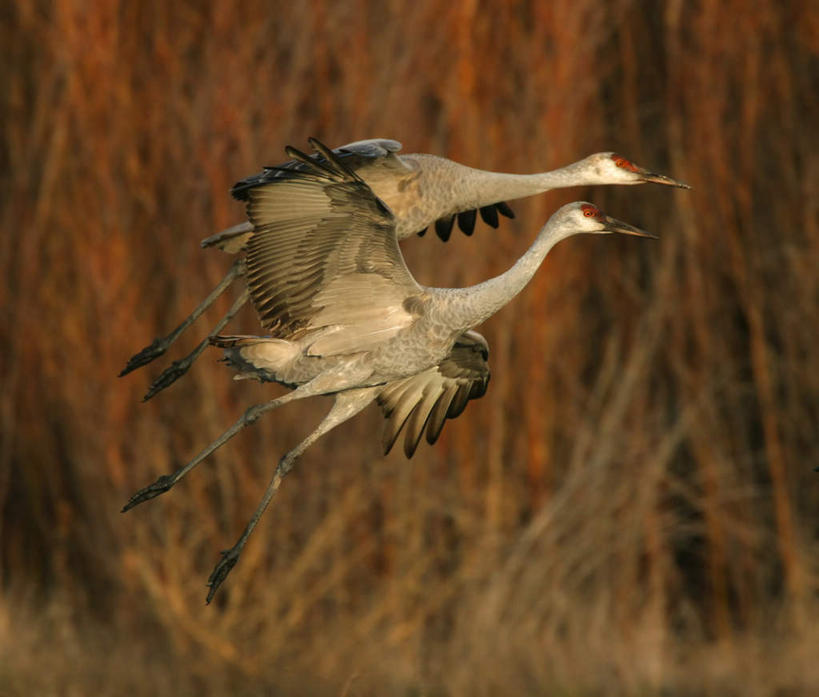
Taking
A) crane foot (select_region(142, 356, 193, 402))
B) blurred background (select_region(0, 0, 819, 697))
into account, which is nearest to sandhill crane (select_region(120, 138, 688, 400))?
crane foot (select_region(142, 356, 193, 402))

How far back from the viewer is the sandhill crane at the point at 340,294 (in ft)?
18.4

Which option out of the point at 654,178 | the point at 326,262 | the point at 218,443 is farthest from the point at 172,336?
the point at 654,178

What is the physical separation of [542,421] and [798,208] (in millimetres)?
2053

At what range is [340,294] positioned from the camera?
5.94 meters

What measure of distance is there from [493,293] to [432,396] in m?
1.15

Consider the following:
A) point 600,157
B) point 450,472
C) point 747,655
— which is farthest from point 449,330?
point 747,655

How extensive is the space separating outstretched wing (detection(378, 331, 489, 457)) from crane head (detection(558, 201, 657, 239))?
890 mm

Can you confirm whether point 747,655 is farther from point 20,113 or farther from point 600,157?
point 20,113

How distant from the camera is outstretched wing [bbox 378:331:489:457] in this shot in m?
6.74

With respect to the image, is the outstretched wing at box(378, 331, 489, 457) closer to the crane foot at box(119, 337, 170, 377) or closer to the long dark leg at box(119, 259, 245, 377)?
the long dark leg at box(119, 259, 245, 377)

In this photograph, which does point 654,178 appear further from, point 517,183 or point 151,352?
point 151,352

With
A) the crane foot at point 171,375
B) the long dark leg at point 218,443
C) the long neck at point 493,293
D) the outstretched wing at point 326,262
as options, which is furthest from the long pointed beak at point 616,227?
the crane foot at point 171,375

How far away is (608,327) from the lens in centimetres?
996

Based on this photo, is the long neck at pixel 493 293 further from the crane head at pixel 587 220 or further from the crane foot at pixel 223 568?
the crane foot at pixel 223 568
